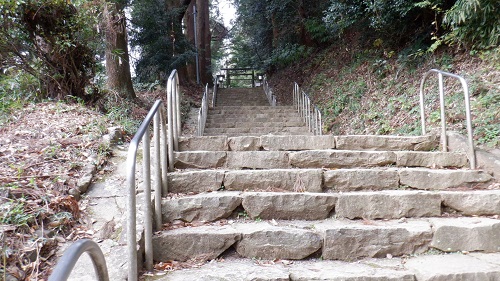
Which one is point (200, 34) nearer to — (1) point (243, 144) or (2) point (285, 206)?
(1) point (243, 144)

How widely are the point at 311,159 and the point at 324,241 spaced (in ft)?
3.36

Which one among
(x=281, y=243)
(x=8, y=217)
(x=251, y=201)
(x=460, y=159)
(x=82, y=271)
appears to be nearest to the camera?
(x=82, y=271)

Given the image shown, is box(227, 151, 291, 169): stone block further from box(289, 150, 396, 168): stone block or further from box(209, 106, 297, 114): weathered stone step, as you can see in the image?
box(209, 106, 297, 114): weathered stone step

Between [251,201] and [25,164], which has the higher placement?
[25,164]

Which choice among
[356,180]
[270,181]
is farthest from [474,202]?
[270,181]

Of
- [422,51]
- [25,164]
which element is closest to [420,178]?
[25,164]

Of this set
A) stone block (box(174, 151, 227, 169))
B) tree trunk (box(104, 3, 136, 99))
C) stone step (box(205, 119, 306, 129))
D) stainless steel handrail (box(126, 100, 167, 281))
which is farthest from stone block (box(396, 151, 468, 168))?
tree trunk (box(104, 3, 136, 99))

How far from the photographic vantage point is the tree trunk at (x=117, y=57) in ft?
17.8

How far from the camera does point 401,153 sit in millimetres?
3164

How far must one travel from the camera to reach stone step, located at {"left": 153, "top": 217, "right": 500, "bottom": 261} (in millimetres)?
2160

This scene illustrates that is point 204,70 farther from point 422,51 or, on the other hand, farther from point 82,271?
point 82,271

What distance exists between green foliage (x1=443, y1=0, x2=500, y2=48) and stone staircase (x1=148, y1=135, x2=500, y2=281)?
7.26 ft

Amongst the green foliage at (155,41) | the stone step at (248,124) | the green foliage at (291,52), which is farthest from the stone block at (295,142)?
the green foliage at (291,52)

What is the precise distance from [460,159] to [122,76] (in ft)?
16.8
